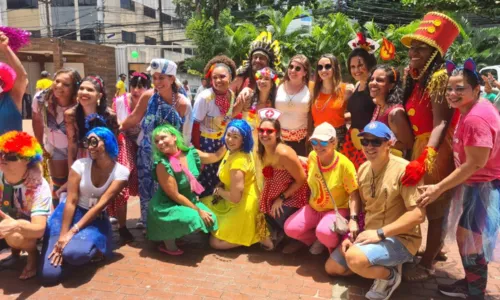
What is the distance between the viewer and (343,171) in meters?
3.60

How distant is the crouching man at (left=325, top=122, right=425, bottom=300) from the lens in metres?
3.00

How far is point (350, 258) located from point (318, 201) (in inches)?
32.0

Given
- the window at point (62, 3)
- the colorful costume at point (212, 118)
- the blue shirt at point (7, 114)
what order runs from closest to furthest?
Result: the blue shirt at point (7, 114), the colorful costume at point (212, 118), the window at point (62, 3)

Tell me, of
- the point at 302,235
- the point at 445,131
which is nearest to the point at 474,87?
the point at 445,131

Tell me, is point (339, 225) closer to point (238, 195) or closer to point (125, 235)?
point (238, 195)

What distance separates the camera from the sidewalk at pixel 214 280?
326cm

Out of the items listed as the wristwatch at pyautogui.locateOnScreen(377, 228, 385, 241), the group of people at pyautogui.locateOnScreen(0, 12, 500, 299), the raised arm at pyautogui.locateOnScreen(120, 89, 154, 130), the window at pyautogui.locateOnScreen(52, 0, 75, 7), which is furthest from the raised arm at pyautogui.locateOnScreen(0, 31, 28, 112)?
the window at pyautogui.locateOnScreen(52, 0, 75, 7)

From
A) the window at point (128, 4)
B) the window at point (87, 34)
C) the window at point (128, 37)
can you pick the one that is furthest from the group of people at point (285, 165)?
the window at point (128, 4)

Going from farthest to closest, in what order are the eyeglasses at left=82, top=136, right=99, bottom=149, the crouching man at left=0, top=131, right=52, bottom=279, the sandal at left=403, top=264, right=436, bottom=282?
the eyeglasses at left=82, top=136, right=99, bottom=149, the sandal at left=403, top=264, right=436, bottom=282, the crouching man at left=0, top=131, right=52, bottom=279

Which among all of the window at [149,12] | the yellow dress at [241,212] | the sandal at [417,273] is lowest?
the sandal at [417,273]

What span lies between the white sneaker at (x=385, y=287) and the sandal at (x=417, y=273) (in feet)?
1.19

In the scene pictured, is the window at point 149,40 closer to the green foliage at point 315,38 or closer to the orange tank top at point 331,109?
the green foliage at point 315,38

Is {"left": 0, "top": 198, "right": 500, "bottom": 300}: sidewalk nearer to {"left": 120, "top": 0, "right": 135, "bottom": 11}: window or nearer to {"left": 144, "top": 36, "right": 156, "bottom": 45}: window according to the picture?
{"left": 120, "top": 0, "right": 135, "bottom": 11}: window

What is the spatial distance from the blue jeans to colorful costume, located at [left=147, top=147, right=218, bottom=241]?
0.65 metres
